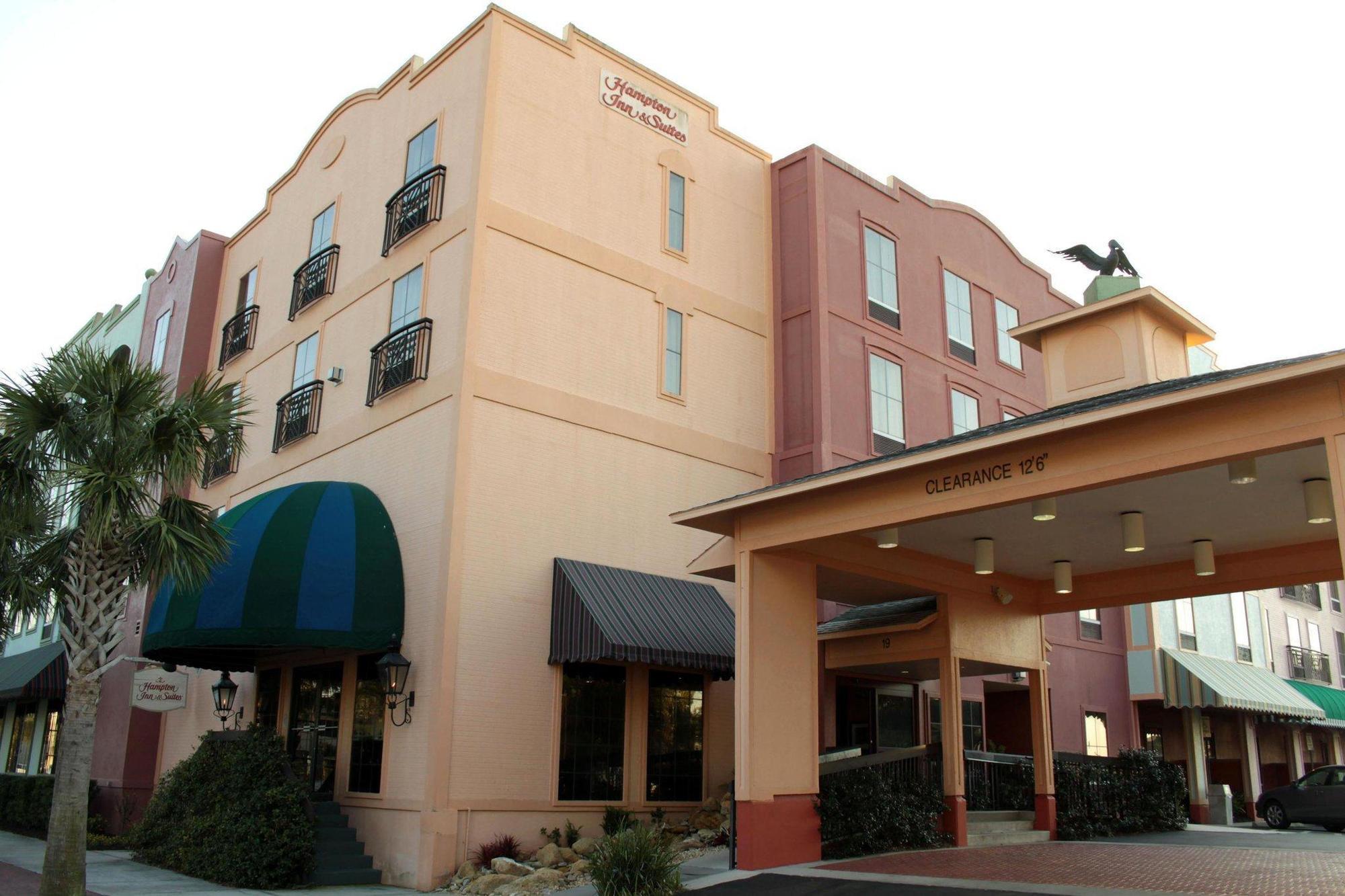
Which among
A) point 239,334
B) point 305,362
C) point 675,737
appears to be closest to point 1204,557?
point 675,737

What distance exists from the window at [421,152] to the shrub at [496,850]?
11407 mm

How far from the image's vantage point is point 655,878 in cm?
1276

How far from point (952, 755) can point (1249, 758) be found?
62.4 feet

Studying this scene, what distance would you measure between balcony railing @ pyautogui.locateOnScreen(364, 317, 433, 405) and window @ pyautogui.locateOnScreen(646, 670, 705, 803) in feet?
20.9

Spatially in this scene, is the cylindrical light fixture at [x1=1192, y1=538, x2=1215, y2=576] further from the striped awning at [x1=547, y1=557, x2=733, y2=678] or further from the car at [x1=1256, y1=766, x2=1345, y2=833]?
the car at [x1=1256, y1=766, x2=1345, y2=833]

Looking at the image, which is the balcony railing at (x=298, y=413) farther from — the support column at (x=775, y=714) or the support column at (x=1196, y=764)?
the support column at (x=1196, y=764)

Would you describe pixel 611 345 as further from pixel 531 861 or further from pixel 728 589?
pixel 531 861

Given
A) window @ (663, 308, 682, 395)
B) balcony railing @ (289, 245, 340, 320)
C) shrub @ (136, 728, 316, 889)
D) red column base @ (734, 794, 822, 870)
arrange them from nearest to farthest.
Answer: red column base @ (734, 794, 822, 870) → shrub @ (136, 728, 316, 889) → window @ (663, 308, 682, 395) → balcony railing @ (289, 245, 340, 320)

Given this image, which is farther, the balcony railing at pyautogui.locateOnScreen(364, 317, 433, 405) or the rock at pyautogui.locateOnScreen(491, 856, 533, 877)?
the balcony railing at pyautogui.locateOnScreen(364, 317, 433, 405)

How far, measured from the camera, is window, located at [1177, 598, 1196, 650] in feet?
97.2

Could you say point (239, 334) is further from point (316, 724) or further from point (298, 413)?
point (316, 724)

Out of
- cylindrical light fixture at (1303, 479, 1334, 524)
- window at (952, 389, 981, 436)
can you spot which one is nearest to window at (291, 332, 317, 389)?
window at (952, 389, 981, 436)

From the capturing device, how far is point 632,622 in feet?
56.3

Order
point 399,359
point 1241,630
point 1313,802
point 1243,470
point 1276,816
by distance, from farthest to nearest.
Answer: point 1241,630 < point 1276,816 < point 1313,802 < point 399,359 < point 1243,470
